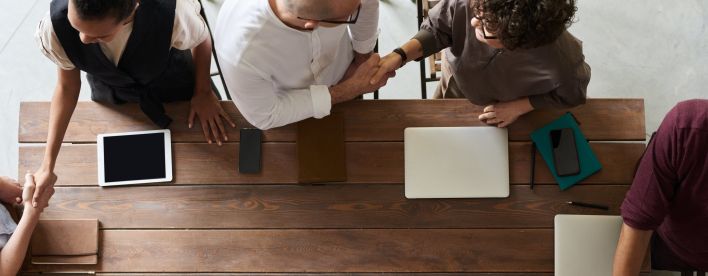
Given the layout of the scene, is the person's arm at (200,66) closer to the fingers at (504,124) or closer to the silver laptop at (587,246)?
the fingers at (504,124)

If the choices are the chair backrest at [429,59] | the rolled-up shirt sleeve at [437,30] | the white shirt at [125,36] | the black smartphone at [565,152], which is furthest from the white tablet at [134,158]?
the black smartphone at [565,152]

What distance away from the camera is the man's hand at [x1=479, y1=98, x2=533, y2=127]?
7.18 ft

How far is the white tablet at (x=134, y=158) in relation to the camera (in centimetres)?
232

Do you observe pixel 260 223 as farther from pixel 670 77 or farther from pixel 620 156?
pixel 670 77

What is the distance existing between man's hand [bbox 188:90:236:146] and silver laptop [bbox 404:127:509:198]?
27.7 inches

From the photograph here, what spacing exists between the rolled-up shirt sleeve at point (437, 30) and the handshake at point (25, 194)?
146cm

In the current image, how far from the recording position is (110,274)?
2.31 metres

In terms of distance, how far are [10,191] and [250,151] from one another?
2.91 feet

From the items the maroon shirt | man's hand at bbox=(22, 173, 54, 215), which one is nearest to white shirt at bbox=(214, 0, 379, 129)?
man's hand at bbox=(22, 173, 54, 215)

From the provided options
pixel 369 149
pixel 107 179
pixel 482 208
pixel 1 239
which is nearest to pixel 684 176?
pixel 482 208

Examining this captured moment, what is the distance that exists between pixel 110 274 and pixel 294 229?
71cm

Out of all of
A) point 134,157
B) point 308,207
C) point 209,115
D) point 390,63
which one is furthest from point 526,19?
point 134,157

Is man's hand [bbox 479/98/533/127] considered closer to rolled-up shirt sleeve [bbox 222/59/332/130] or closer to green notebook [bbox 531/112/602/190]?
green notebook [bbox 531/112/602/190]

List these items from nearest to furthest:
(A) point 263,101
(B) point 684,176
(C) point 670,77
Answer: (B) point 684,176
(A) point 263,101
(C) point 670,77
